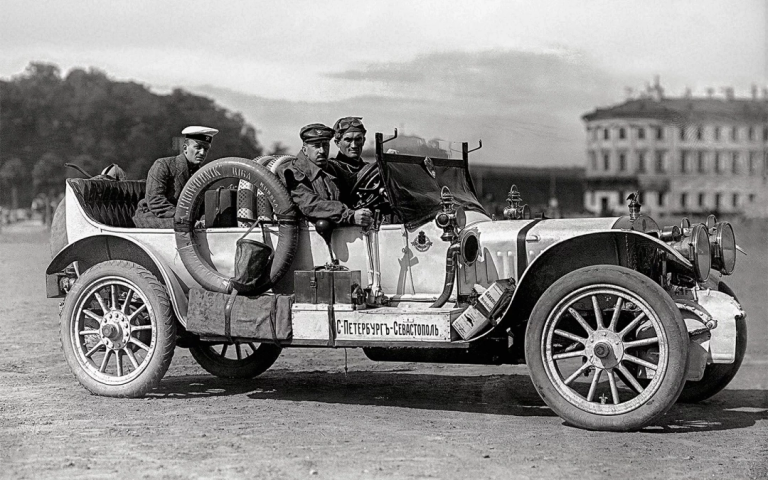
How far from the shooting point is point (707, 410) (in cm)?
823

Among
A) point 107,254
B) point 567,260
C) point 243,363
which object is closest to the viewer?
point 567,260

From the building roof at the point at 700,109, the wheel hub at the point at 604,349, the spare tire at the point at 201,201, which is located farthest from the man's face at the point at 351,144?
the building roof at the point at 700,109

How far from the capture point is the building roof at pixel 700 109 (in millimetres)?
10320

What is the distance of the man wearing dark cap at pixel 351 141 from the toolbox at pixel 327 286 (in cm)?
120

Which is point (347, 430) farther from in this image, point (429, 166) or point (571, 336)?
point (429, 166)

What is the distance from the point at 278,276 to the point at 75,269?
2.19 metres

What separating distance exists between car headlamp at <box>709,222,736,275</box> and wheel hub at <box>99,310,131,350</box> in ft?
14.8

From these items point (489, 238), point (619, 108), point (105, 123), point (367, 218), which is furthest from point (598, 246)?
point (105, 123)

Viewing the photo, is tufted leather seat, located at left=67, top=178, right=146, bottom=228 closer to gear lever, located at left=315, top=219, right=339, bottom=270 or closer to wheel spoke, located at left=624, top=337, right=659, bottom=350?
gear lever, located at left=315, top=219, right=339, bottom=270

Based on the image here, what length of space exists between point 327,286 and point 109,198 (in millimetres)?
2688

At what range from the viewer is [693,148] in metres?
11.4

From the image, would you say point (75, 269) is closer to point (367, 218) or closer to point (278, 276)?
point (278, 276)

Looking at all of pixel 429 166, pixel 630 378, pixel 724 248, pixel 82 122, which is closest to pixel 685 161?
pixel 429 166

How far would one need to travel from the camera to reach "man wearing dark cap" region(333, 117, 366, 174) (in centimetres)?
876
